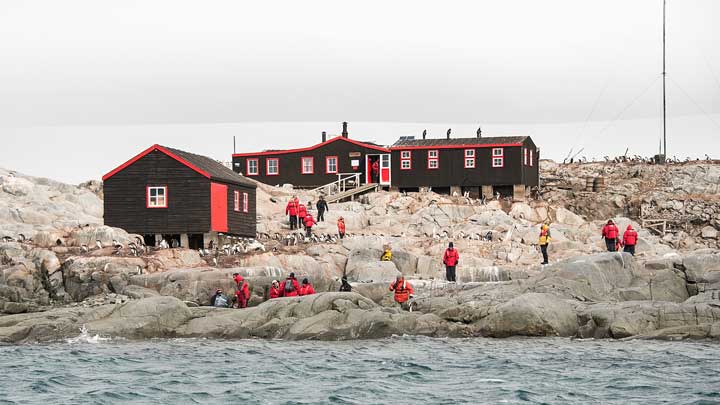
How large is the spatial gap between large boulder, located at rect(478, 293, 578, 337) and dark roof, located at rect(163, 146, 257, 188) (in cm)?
1785

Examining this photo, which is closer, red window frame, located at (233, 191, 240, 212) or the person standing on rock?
the person standing on rock

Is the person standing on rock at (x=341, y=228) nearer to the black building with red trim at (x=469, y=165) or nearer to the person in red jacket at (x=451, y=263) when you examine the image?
the person in red jacket at (x=451, y=263)

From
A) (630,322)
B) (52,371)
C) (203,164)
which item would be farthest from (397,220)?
(52,371)

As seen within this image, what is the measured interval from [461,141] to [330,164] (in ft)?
26.2

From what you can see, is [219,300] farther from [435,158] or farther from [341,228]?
[435,158]

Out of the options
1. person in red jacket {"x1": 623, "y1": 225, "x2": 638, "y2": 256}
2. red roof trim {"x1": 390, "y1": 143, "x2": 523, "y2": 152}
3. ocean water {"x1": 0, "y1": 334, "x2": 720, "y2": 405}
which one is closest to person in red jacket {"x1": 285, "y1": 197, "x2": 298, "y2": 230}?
red roof trim {"x1": 390, "y1": 143, "x2": 523, "y2": 152}

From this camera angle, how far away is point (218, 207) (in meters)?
50.6

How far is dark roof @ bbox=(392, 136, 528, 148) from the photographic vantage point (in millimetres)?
67375

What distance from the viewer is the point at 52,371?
2983 centimetres

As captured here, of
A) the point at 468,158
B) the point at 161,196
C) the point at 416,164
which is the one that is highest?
the point at 468,158

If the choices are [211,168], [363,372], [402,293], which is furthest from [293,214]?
[363,372]

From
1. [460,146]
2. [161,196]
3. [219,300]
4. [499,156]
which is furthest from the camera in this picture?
[460,146]

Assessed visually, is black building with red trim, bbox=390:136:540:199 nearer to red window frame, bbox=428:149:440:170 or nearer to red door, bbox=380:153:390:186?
red window frame, bbox=428:149:440:170

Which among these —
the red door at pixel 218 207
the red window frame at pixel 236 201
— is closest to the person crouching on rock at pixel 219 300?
the red door at pixel 218 207
